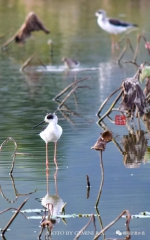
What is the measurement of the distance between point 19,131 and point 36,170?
2065mm

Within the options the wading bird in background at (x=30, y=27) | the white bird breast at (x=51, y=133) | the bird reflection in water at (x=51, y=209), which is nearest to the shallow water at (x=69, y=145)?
the bird reflection in water at (x=51, y=209)

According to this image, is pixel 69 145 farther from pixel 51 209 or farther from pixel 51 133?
pixel 51 209

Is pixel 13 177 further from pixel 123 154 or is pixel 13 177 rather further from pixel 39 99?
pixel 39 99

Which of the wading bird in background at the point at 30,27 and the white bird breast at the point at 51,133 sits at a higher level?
the wading bird in background at the point at 30,27

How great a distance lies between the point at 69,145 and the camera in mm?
9031

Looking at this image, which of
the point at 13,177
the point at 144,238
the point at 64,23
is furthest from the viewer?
the point at 64,23

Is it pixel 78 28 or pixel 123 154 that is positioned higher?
pixel 78 28

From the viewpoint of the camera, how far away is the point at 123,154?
8.57 m

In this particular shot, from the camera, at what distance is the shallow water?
6.31 meters

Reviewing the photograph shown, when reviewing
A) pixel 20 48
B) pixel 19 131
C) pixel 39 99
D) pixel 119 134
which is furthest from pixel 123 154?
pixel 20 48

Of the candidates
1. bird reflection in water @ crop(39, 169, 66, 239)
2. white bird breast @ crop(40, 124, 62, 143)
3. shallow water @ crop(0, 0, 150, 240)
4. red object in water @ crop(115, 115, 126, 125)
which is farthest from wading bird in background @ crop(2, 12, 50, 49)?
bird reflection in water @ crop(39, 169, 66, 239)

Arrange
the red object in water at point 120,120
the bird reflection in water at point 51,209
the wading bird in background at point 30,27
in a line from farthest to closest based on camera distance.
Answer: the wading bird in background at point 30,27 → the red object in water at point 120,120 → the bird reflection in water at point 51,209

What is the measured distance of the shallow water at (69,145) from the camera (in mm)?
6312

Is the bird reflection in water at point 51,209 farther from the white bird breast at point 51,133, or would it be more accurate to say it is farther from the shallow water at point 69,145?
the white bird breast at point 51,133
